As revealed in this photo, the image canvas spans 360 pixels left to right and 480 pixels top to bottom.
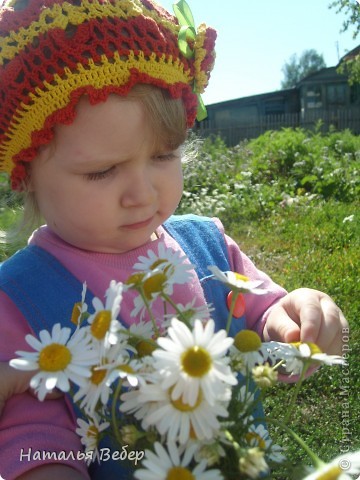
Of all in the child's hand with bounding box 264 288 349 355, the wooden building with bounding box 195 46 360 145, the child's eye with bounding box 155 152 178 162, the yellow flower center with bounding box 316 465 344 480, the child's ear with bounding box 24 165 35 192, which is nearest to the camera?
the yellow flower center with bounding box 316 465 344 480

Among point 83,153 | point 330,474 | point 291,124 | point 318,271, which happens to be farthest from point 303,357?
point 291,124

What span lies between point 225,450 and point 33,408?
0.59 m

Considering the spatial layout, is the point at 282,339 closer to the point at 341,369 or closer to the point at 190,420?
the point at 190,420

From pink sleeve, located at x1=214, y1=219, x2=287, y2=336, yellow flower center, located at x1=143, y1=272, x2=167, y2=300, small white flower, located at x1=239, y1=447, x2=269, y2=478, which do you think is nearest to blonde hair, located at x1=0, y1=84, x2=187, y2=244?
pink sleeve, located at x1=214, y1=219, x2=287, y2=336

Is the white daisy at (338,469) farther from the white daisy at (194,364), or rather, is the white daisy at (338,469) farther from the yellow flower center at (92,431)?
the yellow flower center at (92,431)

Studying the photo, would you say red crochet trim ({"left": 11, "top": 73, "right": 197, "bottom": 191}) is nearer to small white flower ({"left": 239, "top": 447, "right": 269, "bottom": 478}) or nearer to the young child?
the young child

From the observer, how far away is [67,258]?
1298mm

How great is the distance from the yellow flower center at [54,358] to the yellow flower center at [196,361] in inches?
5.8

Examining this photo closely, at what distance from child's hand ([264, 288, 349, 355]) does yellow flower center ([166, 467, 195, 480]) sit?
53cm

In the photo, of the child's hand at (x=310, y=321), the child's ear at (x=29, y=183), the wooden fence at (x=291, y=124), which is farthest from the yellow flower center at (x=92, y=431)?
the wooden fence at (x=291, y=124)

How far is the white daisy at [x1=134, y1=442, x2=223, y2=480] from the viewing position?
51cm

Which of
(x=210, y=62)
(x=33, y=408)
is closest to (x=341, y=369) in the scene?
(x=210, y=62)

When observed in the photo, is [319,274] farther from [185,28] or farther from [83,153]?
[83,153]

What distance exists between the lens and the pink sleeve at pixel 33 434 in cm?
93
